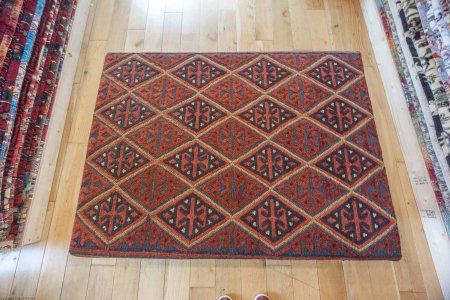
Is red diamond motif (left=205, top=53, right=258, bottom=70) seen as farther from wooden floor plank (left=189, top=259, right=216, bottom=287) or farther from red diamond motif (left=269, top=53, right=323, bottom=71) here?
wooden floor plank (left=189, top=259, right=216, bottom=287)

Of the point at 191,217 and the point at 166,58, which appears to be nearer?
the point at 191,217

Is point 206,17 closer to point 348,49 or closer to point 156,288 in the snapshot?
point 348,49

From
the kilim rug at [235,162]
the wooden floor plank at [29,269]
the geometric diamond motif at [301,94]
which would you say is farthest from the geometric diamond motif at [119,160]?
the geometric diamond motif at [301,94]

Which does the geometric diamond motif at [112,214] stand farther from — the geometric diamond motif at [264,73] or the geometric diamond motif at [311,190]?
the geometric diamond motif at [264,73]

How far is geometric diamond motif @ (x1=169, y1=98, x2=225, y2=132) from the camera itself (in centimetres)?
152

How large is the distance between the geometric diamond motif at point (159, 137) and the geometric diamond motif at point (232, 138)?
12 centimetres

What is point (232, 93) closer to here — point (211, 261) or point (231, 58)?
point (231, 58)

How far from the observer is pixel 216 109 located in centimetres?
155

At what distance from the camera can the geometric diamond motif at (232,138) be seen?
1471 mm

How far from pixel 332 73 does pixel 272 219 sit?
0.80m

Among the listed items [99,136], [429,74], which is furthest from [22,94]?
[429,74]

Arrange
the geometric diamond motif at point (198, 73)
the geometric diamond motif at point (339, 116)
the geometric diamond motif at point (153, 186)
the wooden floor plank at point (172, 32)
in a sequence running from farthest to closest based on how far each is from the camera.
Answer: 1. the wooden floor plank at point (172, 32)
2. the geometric diamond motif at point (198, 73)
3. the geometric diamond motif at point (339, 116)
4. the geometric diamond motif at point (153, 186)

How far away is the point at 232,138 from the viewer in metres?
1.49

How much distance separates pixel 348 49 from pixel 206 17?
797mm
